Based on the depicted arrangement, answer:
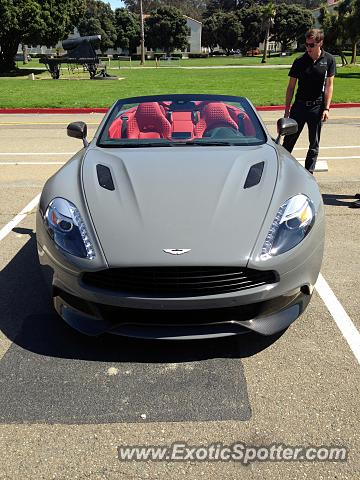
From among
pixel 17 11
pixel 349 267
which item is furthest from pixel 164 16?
pixel 349 267

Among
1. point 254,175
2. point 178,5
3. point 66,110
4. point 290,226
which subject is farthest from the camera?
point 178,5

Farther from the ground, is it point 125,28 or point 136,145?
point 125,28

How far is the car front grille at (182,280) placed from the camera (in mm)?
2402

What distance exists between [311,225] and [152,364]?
4.08 feet

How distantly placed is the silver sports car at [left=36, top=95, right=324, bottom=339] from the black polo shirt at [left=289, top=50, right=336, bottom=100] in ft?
8.85

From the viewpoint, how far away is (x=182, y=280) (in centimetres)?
241

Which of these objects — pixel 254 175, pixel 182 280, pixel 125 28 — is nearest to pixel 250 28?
pixel 125 28

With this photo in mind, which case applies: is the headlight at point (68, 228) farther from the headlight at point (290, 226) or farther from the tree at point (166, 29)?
the tree at point (166, 29)

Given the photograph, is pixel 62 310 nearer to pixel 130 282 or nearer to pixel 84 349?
pixel 84 349

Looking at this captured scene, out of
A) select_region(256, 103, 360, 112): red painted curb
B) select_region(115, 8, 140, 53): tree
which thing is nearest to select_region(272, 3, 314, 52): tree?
select_region(115, 8, 140, 53): tree

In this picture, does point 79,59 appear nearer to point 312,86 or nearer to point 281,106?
point 281,106

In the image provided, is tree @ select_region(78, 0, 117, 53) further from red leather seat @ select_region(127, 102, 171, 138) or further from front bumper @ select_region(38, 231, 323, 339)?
front bumper @ select_region(38, 231, 323, 339)

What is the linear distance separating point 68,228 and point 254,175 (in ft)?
4.18

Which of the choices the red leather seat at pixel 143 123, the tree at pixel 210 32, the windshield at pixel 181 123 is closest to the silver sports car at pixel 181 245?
the windshield at pixel 181 123
